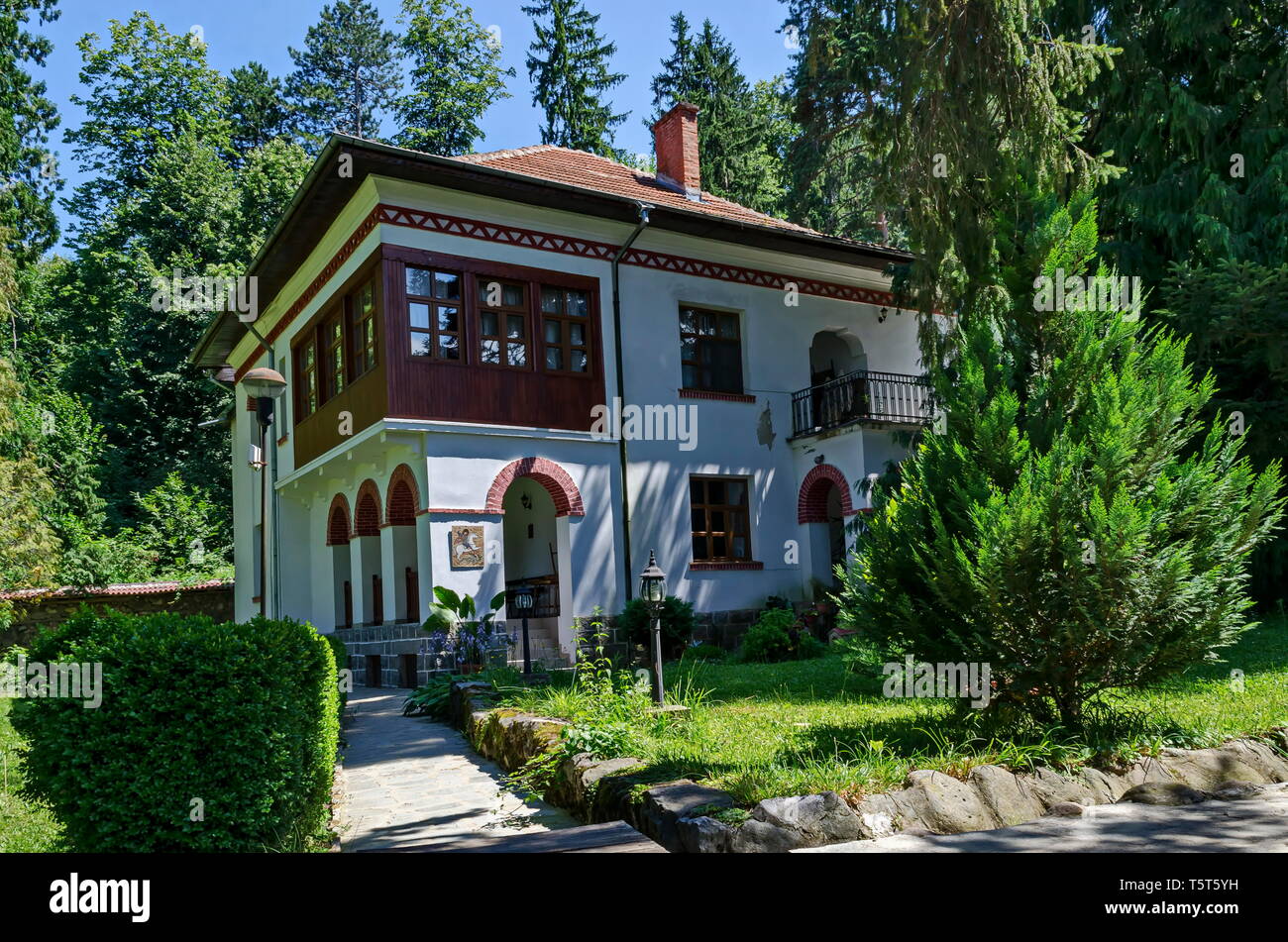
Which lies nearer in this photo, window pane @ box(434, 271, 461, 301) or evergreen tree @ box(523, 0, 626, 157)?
window pane @ box(434, 271, 461, 301)

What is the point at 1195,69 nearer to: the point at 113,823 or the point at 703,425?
the point at 703,425

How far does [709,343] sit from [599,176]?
3.51 m

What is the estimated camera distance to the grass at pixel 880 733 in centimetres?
516

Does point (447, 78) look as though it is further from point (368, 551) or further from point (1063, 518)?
point (1063, 518)

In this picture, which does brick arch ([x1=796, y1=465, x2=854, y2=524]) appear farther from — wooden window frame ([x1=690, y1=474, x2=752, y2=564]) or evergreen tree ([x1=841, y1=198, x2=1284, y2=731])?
evergreen tree ([x1=841, y1=198, x2=1284, y2=731])

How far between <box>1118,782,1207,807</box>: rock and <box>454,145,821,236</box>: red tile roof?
39.2ft

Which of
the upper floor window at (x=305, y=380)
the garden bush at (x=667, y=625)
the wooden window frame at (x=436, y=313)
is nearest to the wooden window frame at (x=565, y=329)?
the wooden window frame at (x=436, y=313)

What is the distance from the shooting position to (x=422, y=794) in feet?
22.3

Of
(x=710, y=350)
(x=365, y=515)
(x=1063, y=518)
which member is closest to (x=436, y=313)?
(x=365, y=515)

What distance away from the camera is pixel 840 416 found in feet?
57.1

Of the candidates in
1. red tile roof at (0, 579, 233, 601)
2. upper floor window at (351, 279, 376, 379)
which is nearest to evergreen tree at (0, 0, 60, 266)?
red tile roof at (0, 579, 233, 601)

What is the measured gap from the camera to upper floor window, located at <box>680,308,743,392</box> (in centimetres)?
1734

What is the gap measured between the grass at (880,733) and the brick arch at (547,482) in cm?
578

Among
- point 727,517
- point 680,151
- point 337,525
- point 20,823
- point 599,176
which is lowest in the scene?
point 20,823
